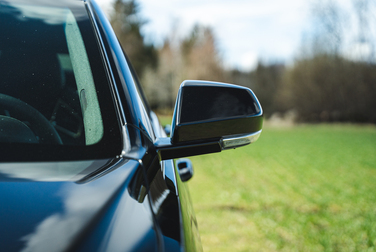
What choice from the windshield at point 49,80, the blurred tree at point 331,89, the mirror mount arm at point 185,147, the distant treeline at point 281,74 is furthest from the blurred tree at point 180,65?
the mirror mount arm at point 185,147

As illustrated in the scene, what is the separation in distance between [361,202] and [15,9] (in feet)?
19.0

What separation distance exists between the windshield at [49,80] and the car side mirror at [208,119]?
0.64ft

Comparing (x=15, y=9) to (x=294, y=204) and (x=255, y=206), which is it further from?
(x=294, y=204)

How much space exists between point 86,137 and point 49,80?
26 cm

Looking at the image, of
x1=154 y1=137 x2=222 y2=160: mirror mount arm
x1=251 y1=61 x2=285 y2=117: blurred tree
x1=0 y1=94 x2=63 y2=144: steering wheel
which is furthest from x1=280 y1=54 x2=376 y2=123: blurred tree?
x1=0 y1=94 x2=63 y2=144: steering wheel

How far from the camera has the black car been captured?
2.10 ft

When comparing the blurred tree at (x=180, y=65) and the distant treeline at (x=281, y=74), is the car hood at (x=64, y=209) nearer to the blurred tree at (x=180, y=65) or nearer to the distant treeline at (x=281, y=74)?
the distant treeline at (x=281, y=74)

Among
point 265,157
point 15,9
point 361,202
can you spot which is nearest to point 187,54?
point 265,157

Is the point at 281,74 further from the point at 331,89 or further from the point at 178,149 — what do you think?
the point at 178,149

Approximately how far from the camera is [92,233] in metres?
0.62

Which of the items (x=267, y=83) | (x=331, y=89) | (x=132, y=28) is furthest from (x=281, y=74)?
(x=132, y=28)

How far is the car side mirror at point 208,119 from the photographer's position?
958 millimetres

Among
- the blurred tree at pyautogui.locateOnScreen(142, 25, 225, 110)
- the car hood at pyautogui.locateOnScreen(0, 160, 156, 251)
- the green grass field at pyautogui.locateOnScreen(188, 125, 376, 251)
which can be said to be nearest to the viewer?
the car hood at pyautogui.locateOnScreen(0, 160, 156, 251)

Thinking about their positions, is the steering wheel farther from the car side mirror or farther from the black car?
the car side mirror
